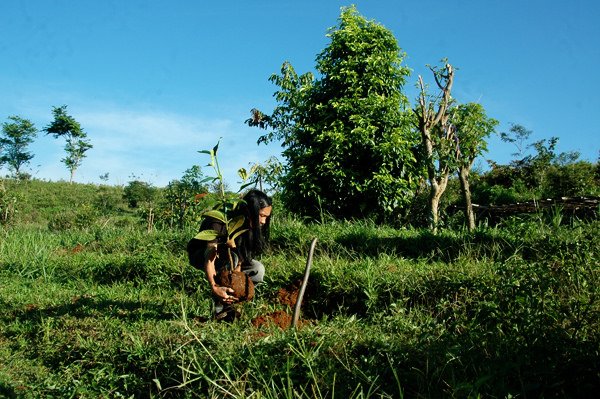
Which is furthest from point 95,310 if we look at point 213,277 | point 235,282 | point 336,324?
point 336,324

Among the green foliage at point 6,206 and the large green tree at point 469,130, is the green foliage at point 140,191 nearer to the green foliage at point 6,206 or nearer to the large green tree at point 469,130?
the green foliage at point 6,206

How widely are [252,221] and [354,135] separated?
610 centimetres

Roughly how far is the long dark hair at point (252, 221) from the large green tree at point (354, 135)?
5.44m

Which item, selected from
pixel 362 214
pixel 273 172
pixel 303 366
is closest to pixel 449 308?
pixel 303 366

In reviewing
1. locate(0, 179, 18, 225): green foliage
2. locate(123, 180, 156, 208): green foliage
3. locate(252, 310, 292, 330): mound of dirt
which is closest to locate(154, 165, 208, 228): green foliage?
locate(0, 179, 18, 225): green foliage

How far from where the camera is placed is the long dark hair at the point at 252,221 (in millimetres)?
4434

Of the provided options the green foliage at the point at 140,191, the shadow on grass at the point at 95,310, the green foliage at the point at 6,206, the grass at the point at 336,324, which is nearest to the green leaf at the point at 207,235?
the grass at the point at 336,324

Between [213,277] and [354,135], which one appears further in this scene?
[354,135]

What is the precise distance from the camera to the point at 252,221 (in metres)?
4.45

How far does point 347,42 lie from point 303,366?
8.88m

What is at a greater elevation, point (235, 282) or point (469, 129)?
point (469, 129)

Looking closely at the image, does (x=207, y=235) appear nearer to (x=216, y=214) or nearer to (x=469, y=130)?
(x=216, y=214)

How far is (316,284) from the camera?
5.80m

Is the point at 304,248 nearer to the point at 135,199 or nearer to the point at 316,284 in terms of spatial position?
the point at 316,284
